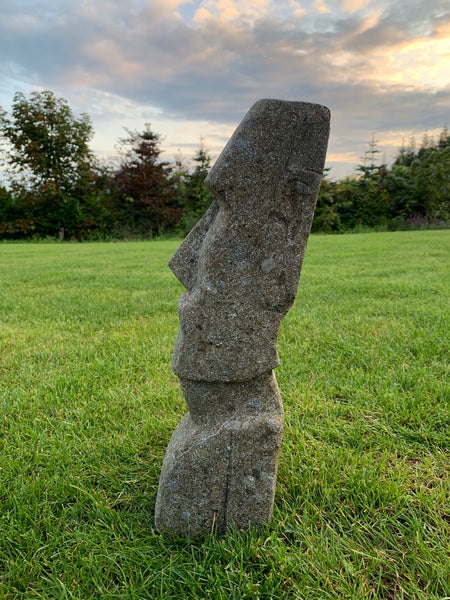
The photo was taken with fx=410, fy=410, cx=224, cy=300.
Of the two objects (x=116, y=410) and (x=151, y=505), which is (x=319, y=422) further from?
(x=116, y=410)

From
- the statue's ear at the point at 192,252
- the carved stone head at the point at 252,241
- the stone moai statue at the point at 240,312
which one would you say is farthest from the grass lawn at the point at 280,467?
the statue's ear at the point at 192,252

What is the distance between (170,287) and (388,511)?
5.37 m

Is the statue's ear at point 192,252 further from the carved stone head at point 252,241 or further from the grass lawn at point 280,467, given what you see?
the grass lawn at point 280,467

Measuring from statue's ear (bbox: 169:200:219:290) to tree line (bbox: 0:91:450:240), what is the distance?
22083 millimetres

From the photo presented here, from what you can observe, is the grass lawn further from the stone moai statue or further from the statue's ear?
the statue's ear

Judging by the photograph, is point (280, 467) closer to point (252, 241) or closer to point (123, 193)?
point (252, 241)

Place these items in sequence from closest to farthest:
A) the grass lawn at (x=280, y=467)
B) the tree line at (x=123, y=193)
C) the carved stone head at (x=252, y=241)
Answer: the carved stone head at (x=252, y=241), the grass lawn at (x=280, y=467), the tree line at (x=123, y=193)

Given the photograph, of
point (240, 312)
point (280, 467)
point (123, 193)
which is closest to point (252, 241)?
point (240, 312)

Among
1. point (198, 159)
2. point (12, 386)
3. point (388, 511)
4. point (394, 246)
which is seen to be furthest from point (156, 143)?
point (388, 511)

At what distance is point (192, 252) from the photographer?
1.66 m

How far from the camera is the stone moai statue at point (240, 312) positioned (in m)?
1.45

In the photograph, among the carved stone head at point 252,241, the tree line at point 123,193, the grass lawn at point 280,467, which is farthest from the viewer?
the tree line at point 123,193

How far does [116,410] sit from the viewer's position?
2.73 metres

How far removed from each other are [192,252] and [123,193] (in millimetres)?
24295
